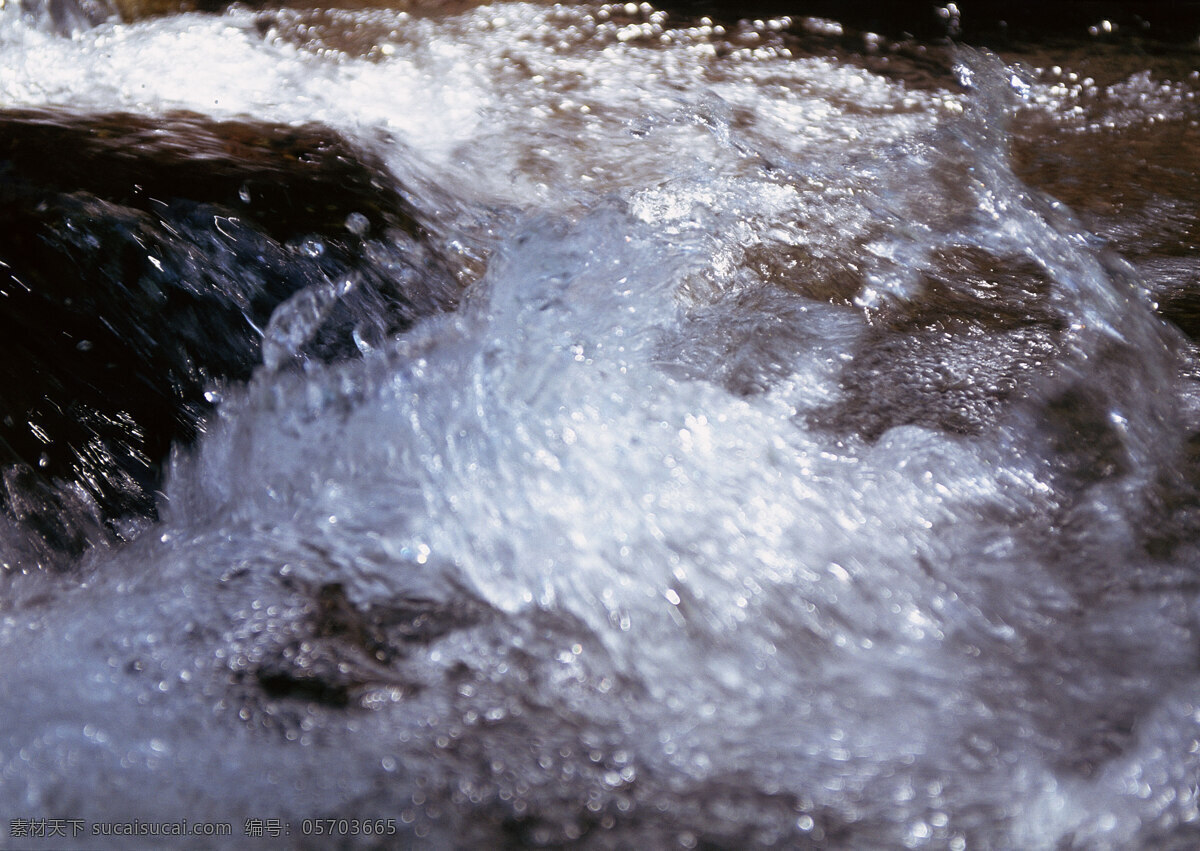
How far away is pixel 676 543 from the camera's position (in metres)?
1.52

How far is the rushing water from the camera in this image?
1269mm

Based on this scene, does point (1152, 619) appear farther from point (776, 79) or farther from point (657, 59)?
point (657, 59)

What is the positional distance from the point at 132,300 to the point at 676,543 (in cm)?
116

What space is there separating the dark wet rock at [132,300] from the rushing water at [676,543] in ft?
0.13

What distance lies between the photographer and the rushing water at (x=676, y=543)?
4.16 ft

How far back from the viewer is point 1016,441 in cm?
171

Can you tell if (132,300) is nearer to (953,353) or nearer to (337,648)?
(337,648)

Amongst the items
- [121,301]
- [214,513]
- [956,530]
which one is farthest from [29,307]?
[956,530]

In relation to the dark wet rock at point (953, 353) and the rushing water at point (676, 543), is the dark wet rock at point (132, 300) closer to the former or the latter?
the rushing water at point (676, 543)

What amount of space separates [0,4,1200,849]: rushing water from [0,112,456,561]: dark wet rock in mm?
41

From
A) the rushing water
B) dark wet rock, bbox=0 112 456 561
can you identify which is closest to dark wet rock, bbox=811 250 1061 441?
the rushing water

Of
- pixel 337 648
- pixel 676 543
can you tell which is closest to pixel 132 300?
pixel 337 648

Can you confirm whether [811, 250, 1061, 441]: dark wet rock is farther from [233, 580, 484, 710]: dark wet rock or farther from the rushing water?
[233, 580, 484, 710]: dark wet rock

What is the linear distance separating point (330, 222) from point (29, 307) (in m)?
0.60
